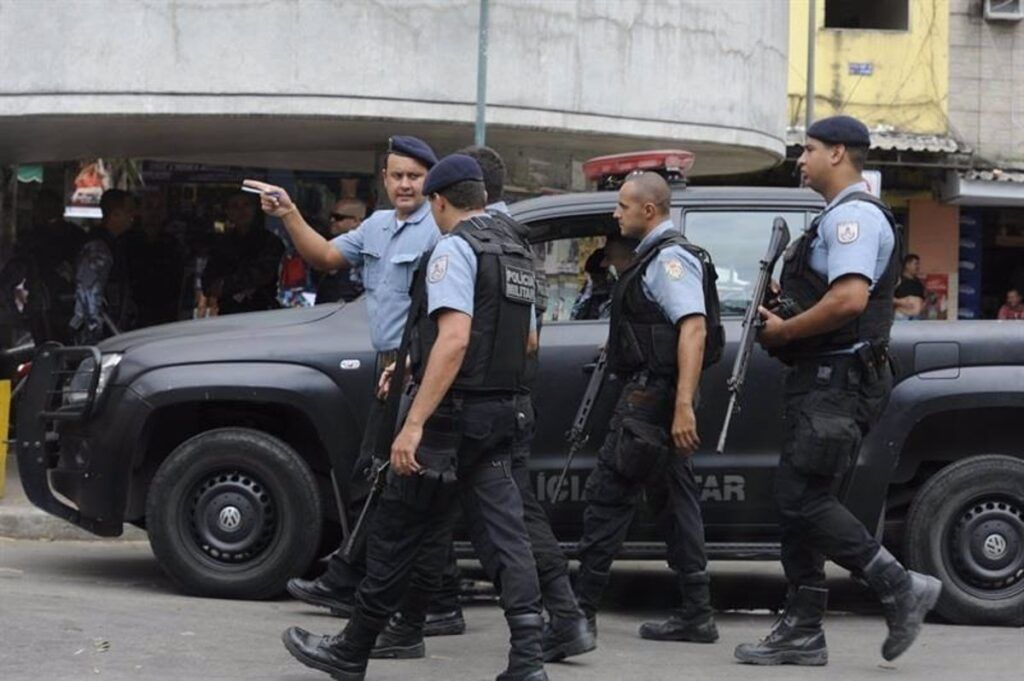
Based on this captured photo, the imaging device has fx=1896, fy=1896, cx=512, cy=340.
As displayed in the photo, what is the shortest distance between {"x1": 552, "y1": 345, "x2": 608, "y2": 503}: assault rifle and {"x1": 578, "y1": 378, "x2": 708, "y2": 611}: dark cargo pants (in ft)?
0.37

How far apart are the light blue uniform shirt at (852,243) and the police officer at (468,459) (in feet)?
3.93

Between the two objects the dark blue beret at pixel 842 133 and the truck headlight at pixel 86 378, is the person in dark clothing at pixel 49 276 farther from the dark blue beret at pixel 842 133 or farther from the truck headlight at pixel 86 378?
the dark blue beret at pixel 842 133

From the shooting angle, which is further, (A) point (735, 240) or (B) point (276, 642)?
(A) point (735, 240)

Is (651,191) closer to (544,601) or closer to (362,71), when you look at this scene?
(544,601)

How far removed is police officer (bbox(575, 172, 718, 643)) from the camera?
7.00m

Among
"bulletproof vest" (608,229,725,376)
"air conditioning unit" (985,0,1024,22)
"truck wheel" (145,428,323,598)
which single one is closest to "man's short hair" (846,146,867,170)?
"bulletproof vest" (608,229,725,376)

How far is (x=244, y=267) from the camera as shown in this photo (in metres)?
12.5

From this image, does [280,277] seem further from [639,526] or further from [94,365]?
[639,526]

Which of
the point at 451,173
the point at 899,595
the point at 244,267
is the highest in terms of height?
the point at 451,173

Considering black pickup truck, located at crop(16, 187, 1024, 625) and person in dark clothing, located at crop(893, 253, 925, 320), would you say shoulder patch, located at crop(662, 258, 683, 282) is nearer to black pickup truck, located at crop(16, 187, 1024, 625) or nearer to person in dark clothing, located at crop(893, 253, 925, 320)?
black pickup truck, located at crop(16, 187, 1024, 625)

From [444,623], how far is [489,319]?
5.93 feet

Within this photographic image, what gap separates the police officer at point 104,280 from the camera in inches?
494

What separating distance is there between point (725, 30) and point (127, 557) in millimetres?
6120

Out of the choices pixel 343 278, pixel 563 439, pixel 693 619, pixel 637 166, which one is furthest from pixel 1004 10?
pixel 693 619
